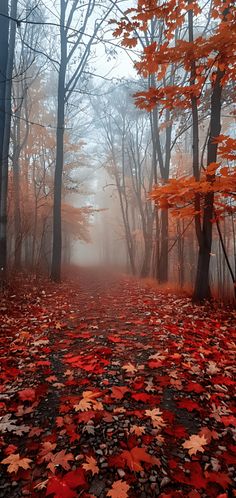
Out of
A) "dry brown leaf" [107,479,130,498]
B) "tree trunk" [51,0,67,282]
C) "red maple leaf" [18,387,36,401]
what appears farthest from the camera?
"tree trunk" [51,0,67,282]

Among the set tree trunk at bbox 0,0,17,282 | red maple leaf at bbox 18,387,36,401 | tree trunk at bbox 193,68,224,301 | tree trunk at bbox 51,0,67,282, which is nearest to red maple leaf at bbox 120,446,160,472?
red maple leaf at bbox 18,387,36,401

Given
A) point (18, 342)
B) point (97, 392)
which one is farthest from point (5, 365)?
point (97, 392)

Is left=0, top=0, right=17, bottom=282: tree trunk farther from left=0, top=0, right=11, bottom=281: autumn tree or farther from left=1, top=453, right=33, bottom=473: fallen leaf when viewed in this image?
left=1, top=453, right=33, bottom=473: fallen leaf

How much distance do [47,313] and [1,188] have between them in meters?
4.58


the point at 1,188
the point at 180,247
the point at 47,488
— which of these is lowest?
the point at 47,488

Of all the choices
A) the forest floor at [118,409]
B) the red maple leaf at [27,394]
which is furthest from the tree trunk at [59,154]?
the red maple leaf at [27,394]

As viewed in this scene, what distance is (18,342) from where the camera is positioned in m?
4.80

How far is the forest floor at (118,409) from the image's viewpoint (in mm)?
2072

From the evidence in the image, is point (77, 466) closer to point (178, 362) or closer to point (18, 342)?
point (178, 362)

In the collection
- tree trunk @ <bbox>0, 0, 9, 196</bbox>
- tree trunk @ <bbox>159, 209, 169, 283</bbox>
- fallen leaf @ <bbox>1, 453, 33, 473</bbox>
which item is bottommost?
fallen leaf @ <bbox>1, 453, 33, 473</bbox>

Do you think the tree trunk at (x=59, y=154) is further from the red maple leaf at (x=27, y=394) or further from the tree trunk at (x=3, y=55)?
the red maple leaf at (x=27, y=394)

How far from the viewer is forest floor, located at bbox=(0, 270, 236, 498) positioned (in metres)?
2.07

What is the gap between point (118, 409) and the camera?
9.39ft

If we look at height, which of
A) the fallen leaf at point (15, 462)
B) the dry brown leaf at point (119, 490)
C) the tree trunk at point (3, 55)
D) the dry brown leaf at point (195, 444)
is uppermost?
the tree trunk at point (3, 55)
